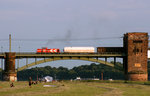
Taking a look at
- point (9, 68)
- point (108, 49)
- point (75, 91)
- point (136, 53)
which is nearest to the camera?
point (75, 91)

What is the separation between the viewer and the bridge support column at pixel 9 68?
116 metres

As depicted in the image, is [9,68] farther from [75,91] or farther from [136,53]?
[75,91]

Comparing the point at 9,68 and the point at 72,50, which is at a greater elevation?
the point at 72,50

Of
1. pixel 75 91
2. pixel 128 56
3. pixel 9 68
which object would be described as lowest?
pixel 75 91

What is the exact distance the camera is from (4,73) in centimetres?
11662

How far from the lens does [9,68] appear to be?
116562 mm

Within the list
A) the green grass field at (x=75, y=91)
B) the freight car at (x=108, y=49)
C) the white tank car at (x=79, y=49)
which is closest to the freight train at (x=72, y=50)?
the white tank car at (x=79, y=49)

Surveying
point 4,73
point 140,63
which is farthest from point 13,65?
point 140,63

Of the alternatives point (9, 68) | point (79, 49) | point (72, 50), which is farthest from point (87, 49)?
Answer: point (9, 68)

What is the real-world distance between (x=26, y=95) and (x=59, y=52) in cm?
7727

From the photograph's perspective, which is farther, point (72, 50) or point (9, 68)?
point (72, 50)

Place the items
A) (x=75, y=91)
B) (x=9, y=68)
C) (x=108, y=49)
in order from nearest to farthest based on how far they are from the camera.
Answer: (x=75, y=91), (x=9, y=68), (x=108, y=49)

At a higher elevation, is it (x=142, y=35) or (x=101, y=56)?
(x=142, y=35)

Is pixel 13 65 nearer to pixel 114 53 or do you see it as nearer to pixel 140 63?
pixel 114 53
